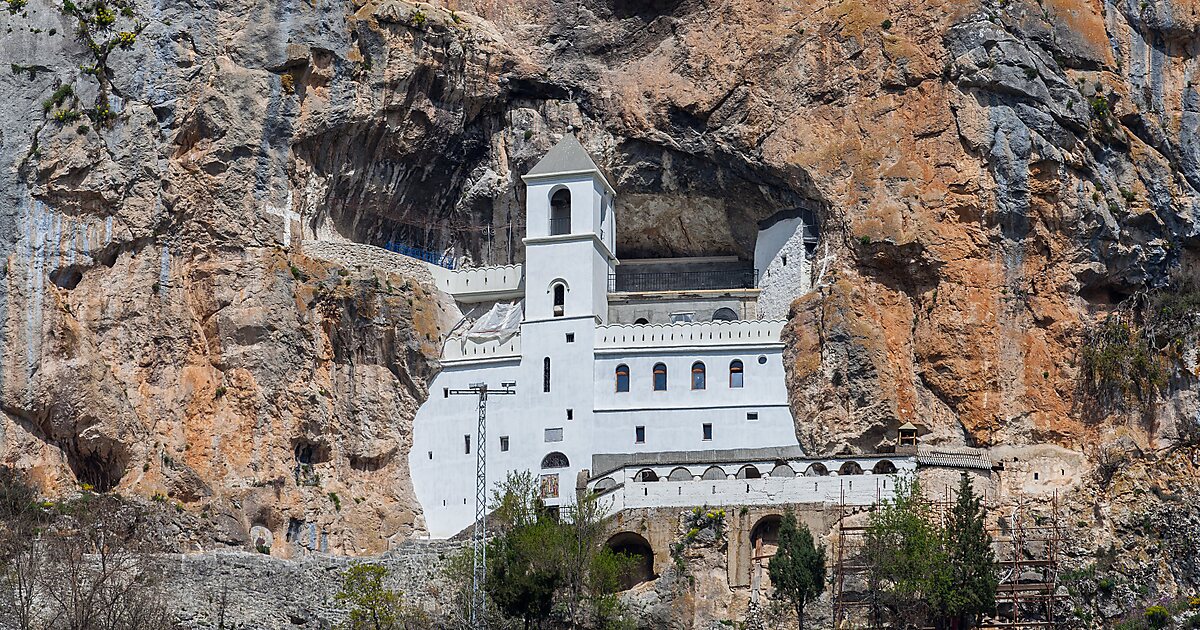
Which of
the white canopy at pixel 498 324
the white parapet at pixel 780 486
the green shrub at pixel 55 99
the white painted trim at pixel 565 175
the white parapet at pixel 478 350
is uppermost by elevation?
the green shrub at pixel 55 99

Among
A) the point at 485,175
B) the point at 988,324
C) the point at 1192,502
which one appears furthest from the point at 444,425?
the point at 1192,502

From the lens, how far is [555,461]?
76.2m

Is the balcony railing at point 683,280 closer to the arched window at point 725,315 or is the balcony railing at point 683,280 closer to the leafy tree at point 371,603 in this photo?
the arched window at point 725,315

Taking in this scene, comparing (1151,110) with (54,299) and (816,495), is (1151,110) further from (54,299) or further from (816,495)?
(54,299)

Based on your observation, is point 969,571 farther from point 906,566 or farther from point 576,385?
point 576,385

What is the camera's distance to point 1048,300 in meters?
73.8

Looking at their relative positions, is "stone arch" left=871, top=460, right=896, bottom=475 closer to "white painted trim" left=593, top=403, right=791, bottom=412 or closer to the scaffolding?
the scaffolding

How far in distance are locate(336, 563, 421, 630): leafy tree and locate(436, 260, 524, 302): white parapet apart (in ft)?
50.8

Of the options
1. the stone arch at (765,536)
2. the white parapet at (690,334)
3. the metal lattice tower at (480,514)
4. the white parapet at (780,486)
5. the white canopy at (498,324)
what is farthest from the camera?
the white canopy at (498,324)

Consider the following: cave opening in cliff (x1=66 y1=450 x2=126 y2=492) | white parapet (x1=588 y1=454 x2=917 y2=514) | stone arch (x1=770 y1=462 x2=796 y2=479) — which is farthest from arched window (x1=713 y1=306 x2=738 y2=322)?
cave opening in cliff (x1=66 y1=450 x2=126 y2=492)

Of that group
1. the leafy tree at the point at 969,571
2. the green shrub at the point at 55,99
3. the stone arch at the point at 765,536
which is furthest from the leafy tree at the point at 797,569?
the green shrub at the point at 55,99

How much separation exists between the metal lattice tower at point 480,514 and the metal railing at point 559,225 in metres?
5.84

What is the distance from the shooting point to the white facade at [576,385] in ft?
249

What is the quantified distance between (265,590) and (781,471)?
55.2 feet
